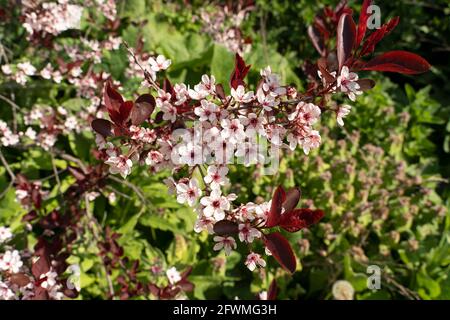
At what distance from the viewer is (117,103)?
51.4 inches

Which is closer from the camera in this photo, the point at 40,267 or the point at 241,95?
the point at 241,95

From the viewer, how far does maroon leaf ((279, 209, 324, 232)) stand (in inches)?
47.3

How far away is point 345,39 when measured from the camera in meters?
1.27

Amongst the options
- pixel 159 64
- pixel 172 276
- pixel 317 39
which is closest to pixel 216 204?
pixel 159 64

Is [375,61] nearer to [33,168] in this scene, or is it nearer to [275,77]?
[275,77]

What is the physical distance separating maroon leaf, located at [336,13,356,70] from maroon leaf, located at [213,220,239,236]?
1.62 ft

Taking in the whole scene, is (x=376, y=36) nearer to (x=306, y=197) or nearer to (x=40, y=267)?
(x=40, y=267)

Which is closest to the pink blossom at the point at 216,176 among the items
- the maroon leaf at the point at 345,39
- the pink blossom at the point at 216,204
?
the pink blossom at the point at 216,204

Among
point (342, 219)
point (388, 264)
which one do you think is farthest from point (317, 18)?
point (388, 264)

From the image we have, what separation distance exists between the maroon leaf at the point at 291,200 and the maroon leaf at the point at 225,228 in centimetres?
14

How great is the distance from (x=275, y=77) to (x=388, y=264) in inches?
74.5

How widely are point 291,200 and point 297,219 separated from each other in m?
0.06

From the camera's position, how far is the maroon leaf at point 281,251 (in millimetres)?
1200

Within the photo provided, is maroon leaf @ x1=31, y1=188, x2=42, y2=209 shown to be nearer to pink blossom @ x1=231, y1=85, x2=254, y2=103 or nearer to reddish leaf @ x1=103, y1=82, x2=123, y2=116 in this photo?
reddish leaf @ x1=103, y1=82, x2=123, y2=116
